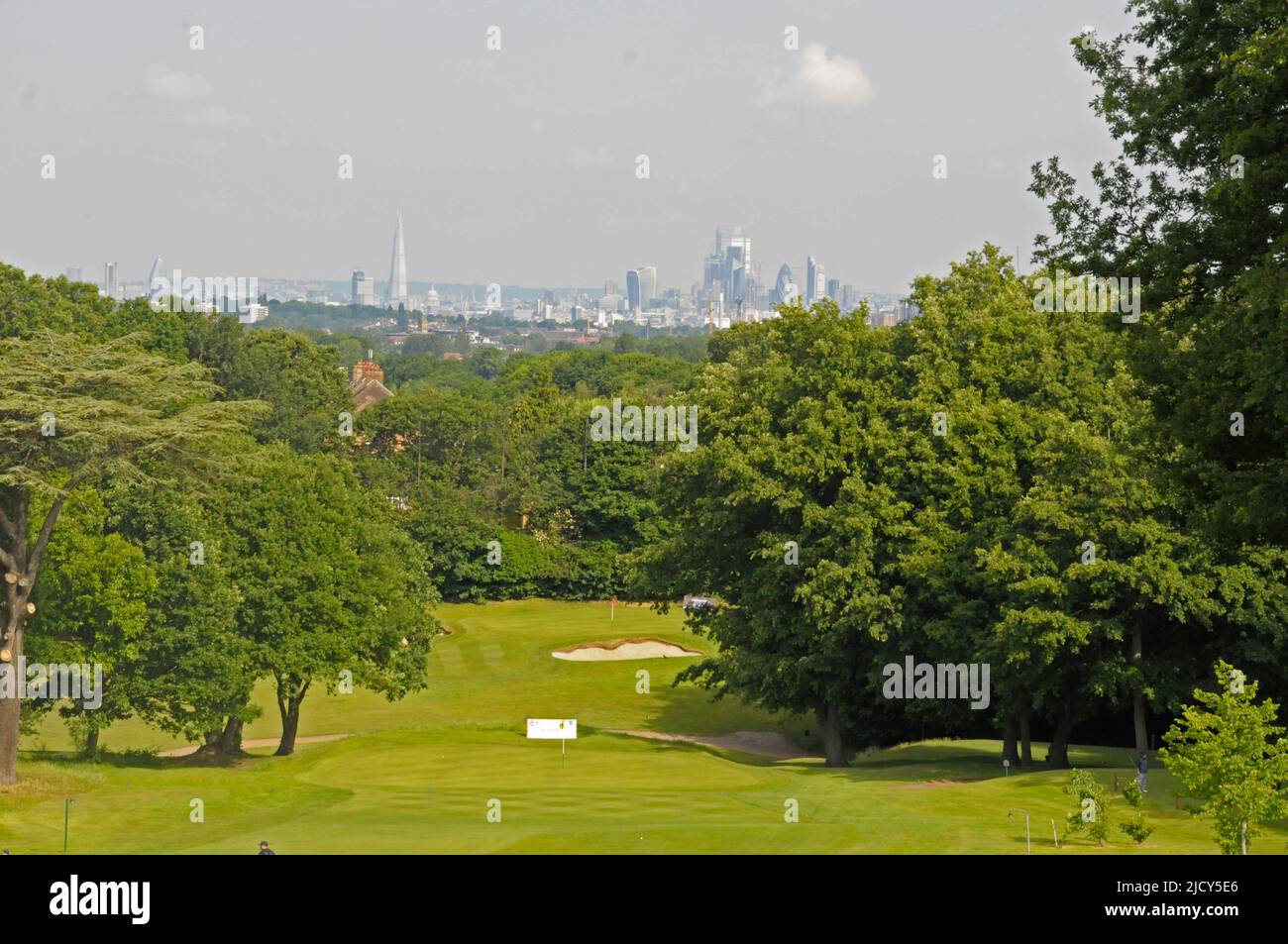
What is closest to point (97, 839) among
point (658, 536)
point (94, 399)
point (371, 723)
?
point (94, 399)

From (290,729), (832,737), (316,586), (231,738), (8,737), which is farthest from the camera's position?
(290,729)

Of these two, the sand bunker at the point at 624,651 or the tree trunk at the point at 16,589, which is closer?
the tree trunk at the point at 16,589

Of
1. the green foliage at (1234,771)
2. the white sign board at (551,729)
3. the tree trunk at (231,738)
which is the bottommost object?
the tree trunk at (231,738)

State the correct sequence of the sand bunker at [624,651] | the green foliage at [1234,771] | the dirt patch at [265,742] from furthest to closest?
the sand bunker at [624,651] → the dirt patch at [265,742] → the green foliage at [1234,771]

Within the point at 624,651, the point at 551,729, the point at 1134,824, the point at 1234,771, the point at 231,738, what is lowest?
the point at 231,738

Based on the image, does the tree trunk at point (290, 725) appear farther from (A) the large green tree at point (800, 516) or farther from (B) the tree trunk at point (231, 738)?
(A) the large green tree at point (800, 516)

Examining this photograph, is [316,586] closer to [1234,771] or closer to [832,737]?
[832,737]

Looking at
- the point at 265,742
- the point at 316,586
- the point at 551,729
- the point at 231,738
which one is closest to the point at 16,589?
the point at 316,586

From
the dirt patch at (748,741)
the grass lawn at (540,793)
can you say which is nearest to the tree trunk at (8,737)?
the grass lawn at (540,793)
